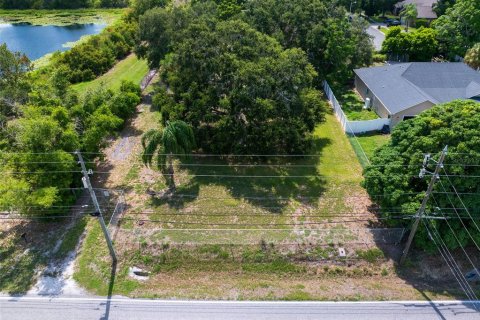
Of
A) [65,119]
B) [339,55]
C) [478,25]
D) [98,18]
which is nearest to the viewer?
[65,119]

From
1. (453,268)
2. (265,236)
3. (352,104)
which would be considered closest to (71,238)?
(265,236)

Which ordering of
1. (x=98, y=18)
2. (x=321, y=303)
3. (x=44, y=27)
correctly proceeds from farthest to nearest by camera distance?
(x=98, y=18) < (x=44, y=27) < (x=321, y=303)

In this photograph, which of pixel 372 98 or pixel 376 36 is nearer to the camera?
pixel 372 98

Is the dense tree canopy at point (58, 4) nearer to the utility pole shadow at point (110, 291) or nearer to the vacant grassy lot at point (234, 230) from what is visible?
the vacant grassy lot at point (234, 230)

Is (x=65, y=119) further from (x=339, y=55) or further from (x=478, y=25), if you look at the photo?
(x=478, y=25)

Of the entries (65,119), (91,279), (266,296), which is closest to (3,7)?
(65,119)

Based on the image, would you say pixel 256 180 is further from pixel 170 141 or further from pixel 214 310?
pixel 214 310
